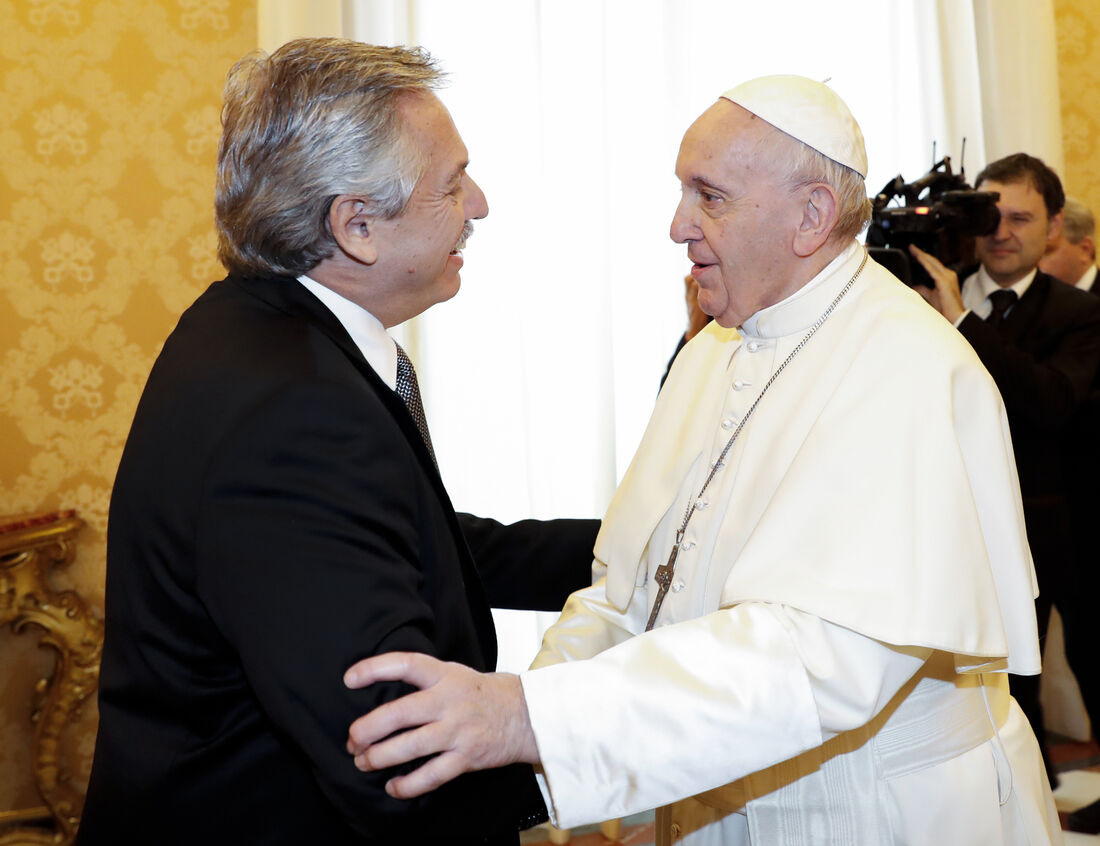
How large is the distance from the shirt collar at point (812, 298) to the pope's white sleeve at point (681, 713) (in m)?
0.67

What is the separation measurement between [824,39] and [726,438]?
3409 millimetres

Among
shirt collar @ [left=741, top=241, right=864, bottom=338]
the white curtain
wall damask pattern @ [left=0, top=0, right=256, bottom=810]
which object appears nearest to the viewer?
shirt collar @ [left=741, top=241, right=864, bottom=338]

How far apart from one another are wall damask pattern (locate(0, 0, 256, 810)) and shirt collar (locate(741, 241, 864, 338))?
2501 millimetres

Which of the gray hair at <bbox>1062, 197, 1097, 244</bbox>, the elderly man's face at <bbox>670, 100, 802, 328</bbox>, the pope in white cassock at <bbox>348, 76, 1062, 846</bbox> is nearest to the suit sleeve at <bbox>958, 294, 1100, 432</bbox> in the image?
the gray hair at <bbox>1062, 197, 1097, 244</bbox>

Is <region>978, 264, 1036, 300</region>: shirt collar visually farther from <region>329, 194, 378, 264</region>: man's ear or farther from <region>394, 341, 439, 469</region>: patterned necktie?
<region>329, 194, 378, 264</region>: man's ear

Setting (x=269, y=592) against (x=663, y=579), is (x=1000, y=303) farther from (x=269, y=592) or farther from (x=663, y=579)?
(x=269, y=592)

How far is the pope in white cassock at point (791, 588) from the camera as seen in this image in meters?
1.34

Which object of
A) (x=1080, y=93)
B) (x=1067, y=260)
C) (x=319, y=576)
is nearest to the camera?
(x=319, y=576)

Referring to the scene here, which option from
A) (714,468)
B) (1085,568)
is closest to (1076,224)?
(1085,568)

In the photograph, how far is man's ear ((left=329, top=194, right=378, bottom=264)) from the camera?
1.53 meters

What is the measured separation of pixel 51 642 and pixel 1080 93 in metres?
5.17

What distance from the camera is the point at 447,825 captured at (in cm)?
129

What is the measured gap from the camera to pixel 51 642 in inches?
Result: 136

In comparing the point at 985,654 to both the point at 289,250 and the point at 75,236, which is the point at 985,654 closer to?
the point at 289,250
